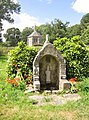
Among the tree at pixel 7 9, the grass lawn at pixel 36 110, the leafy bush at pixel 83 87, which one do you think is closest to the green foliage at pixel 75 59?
the leafy bush at pixel 83 87

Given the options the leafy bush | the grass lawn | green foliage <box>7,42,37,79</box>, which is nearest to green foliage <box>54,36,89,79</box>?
the leafy bush

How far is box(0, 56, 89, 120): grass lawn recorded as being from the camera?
8.97 metres

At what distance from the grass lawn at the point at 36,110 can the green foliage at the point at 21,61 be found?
321 centimetres

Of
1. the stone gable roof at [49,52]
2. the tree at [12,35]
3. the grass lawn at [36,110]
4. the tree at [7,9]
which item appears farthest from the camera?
the tree at [12,35]

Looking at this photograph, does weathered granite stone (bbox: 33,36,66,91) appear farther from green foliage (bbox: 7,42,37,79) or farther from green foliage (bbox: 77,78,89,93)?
green foliage (bbox: 77,78,89,93)

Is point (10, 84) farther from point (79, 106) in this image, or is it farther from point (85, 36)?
point (85, 36)

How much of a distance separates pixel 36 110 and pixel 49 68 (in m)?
5.96

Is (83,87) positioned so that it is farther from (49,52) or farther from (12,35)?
(12,35)

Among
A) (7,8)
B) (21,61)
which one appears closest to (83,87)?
(21,61)

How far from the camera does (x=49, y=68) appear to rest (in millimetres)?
15617

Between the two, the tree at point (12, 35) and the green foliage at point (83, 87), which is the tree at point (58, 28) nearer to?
the tree at point (12, 35)

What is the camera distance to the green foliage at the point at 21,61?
1527 cm

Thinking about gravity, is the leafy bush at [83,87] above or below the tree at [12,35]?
below

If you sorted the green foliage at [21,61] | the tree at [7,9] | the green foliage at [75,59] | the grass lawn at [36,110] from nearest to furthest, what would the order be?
the grass lawn at [36,110] → the green foliage at [21,61] → the green foliage at [75,59] → the tree at [7,9]
